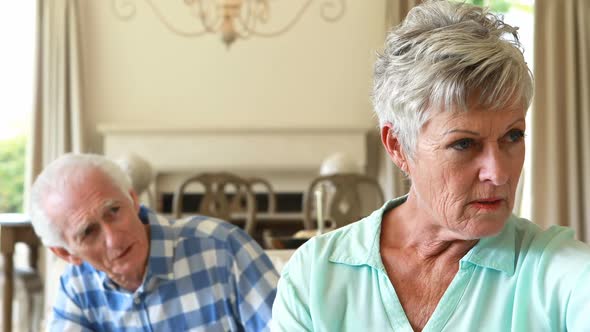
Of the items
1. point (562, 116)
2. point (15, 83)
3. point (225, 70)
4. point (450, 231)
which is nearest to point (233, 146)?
point (225, 70)

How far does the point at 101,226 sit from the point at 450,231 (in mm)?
985

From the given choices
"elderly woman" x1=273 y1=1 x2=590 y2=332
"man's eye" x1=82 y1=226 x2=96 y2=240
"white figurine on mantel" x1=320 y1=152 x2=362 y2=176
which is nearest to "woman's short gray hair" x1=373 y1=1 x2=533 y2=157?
"elderly woman" x1=273 y1=1 x2=590 y2=332

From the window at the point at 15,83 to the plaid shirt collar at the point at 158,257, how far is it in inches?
210

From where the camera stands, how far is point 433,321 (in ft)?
3.81

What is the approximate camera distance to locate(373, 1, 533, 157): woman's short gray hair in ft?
3.48

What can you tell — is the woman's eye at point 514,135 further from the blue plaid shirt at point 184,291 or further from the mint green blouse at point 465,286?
the blue plaid shirt at point 184,291

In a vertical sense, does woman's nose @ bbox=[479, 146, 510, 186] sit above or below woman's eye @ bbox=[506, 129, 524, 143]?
below

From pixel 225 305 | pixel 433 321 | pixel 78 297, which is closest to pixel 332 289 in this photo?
pixel 433 321

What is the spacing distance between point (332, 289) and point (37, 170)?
5.70m

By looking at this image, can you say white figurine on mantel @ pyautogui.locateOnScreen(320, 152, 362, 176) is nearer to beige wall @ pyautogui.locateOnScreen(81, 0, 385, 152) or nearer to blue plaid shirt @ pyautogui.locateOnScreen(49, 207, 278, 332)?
beige wall @ pyautogui.locateOnScreen(81, 0, 385, 152)

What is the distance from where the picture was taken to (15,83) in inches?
277

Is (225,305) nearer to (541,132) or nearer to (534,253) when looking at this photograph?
(534,253)

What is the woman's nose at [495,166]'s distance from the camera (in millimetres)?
1066

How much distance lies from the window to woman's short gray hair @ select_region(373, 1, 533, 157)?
6272 mm
